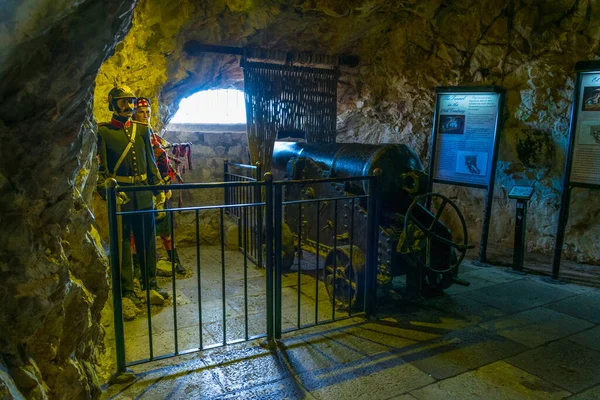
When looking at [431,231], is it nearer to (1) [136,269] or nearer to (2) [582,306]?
(2) [582,306]

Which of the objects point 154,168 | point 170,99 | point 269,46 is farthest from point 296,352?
point 269,46

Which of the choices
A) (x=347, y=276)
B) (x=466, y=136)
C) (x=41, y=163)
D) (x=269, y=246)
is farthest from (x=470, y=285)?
(x=41, y=163)

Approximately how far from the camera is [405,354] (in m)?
3.25

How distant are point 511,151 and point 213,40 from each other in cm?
415

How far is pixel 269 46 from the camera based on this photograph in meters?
6.54

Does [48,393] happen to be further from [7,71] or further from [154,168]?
[154,168]

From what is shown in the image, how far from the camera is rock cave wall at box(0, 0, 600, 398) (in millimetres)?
1886

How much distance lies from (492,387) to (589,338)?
126cm

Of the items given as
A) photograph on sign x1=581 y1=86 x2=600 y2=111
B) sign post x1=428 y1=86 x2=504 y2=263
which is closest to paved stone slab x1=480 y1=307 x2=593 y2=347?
sign post x1=428 y1=86 x2=504 y2=263

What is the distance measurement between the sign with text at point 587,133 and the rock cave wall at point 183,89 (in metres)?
0.67

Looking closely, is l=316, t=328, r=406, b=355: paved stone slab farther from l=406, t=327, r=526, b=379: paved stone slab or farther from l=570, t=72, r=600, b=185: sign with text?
l=570, t=72, r=600, b=185: sign with text

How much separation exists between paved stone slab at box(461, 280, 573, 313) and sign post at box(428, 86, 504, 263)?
923 mm

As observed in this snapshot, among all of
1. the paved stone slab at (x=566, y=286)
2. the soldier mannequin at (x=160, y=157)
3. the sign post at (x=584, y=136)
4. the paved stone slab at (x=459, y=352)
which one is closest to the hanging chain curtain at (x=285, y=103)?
the soldier mannequin at (x=160, y=157)

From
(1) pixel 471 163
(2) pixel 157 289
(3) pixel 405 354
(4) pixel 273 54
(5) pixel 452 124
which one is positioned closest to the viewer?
(3) pixel 405 354
